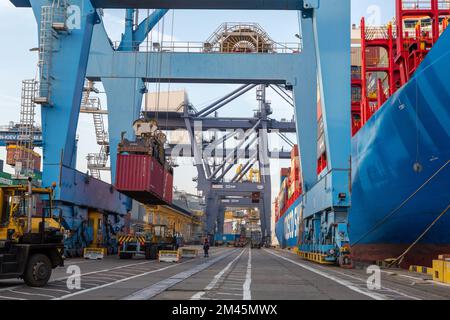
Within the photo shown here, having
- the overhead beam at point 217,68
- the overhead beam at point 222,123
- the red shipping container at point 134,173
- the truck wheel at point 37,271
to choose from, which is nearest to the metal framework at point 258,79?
the overhead beam at point 217,68

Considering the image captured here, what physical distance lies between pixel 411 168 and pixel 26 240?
457 inches

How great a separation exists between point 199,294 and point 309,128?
18.8m

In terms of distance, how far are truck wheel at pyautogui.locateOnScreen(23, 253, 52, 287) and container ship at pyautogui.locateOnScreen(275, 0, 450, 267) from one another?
35.2ft

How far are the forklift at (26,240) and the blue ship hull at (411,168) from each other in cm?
1072

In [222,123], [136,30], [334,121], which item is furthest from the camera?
[222,123]

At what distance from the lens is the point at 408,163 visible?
16.1m

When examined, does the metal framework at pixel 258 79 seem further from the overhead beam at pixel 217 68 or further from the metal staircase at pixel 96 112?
the metal staircase at pixel 96 112

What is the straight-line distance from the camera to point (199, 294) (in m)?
9.13

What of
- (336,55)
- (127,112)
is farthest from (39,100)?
(336,55)

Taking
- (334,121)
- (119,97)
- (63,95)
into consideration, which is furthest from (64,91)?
(334,121)

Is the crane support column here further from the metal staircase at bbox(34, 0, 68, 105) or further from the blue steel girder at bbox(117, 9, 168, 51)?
the blue steel girder at bbox(117, 9, 168, 51)

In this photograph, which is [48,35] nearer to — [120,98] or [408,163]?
[120,98]

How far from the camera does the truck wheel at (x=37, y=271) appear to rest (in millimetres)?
10273
